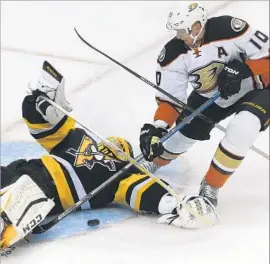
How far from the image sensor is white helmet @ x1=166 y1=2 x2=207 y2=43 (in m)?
1.79

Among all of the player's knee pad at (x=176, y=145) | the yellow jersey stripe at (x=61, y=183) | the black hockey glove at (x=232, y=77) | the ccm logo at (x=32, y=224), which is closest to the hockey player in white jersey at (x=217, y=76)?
the black hockey glove at (x=232, y=77)

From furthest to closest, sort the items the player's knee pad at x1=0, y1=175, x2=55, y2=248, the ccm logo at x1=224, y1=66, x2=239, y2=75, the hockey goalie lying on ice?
1. the ccm logo at x1=224, y1=66, x2=239, y2=75
2. the hockey goalie lying on ice
3. the player's knee pad at x1=0, y1=175, x2=55, y2=248

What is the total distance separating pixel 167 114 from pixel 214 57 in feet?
0.65

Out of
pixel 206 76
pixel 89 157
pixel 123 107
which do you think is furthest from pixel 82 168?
pixel 123 107

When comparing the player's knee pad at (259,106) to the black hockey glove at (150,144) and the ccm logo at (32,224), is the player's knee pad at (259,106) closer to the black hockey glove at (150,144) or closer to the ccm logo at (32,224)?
the black hockey glove at (150,144)

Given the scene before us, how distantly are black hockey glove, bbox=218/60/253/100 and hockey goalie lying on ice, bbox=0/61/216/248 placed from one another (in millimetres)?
262

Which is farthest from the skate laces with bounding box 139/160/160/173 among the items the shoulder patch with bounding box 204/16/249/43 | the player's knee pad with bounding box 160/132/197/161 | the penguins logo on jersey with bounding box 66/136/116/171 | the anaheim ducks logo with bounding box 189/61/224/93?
the shoulder patch with bounding box 204/16/249/43

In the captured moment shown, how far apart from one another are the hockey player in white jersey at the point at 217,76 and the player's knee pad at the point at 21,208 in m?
0.30

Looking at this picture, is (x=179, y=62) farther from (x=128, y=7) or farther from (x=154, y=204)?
(x=128, y=7)

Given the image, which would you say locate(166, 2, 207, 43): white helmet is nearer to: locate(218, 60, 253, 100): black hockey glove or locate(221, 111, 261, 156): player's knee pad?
locate(218, 60, 253, 100): black hockey glove

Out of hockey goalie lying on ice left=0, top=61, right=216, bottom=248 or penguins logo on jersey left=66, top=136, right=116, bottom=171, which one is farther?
penguins logo on jersey left=66, top=136, right=116, bottom=171

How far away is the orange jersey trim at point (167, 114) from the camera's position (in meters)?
1.95

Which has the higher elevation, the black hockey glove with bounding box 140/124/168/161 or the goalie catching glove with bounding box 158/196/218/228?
the black hockey glove with bounding box 140/124/168/161

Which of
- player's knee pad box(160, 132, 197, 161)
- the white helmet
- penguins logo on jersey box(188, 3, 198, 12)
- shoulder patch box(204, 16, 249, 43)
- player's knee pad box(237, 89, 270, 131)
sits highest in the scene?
penguins logo on jersey box(188, 3, 198, 12)
